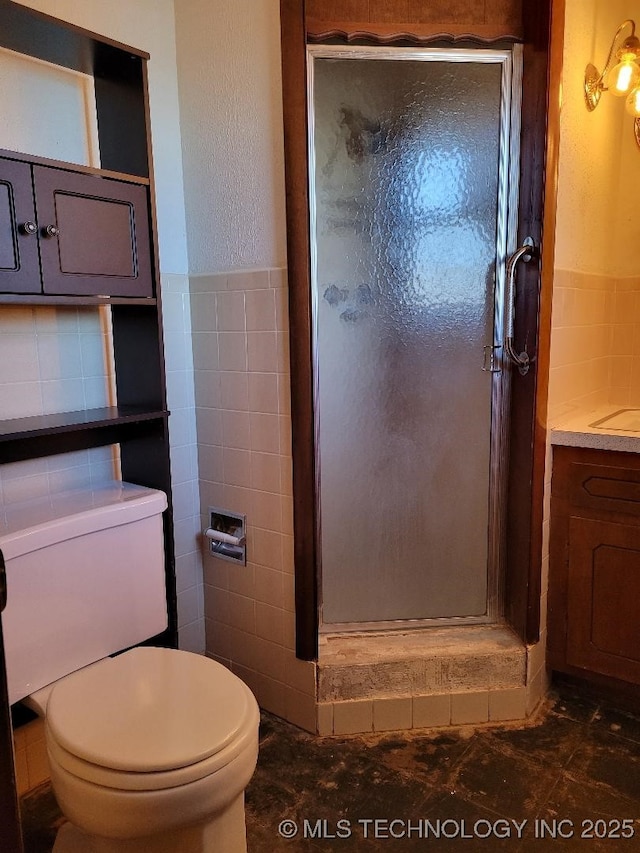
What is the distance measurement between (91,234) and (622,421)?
69.4 inches

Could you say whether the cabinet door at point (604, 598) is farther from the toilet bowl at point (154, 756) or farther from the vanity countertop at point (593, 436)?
the toilet bowl at point (154, 756)

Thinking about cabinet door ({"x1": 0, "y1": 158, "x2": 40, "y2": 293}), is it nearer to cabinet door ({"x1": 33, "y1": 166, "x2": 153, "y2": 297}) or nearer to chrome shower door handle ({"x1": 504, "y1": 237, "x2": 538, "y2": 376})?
cabinet door ({"x1": 33, "y1": 166, "x2": 153, "y2": 297})

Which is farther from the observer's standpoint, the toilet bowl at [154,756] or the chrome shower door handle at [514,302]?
the chrome shower door handle at [514,302]

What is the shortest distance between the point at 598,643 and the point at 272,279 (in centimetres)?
152

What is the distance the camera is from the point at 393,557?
6.82ft

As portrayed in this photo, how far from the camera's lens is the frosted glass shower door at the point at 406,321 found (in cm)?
184

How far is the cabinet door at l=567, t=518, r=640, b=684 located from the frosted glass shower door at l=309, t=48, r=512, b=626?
0.89 feet

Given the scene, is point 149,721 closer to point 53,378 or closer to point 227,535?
point 227,535

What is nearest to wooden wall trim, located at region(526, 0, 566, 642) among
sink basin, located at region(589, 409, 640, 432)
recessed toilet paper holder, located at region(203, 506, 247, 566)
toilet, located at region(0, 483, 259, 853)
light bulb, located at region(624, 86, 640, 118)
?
sink basin, located at region(589, 409, 640, 432)

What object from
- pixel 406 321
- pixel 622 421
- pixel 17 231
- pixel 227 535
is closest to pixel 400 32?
pixel 406 321

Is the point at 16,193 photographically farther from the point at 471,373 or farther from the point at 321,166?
the point at 471,373

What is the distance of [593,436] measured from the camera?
1896 millimetres

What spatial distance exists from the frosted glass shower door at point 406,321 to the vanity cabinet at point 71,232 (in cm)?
51

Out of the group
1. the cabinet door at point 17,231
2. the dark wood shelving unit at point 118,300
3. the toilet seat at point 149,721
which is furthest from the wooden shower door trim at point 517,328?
the cabinet door at point 17,231
